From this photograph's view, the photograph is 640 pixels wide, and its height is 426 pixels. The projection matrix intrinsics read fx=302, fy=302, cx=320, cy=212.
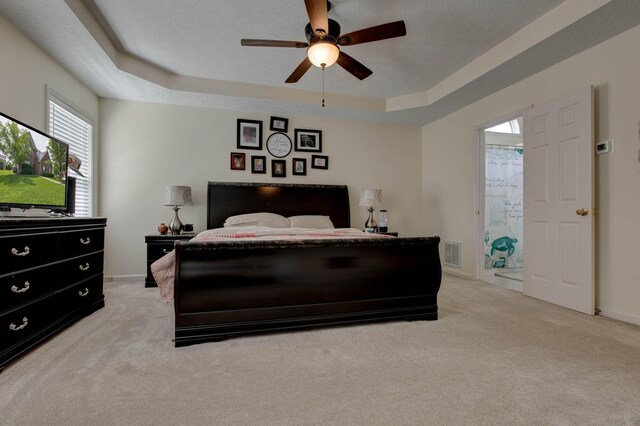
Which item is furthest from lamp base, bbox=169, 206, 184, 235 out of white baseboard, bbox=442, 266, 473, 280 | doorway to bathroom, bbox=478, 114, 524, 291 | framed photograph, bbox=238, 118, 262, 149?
doorway to bathroom, bbox=478, 114, 524, 291

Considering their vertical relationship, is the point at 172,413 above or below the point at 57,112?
below

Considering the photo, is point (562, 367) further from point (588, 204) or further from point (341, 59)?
point (341, 59)

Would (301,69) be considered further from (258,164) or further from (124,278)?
(124,278)

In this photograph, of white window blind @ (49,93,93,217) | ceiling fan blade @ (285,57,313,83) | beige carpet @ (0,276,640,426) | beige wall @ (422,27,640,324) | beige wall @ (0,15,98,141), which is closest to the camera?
beige carpet @ (0,276,640,426)

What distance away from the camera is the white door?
2861 mm

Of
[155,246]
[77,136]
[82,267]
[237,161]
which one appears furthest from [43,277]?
[237,161]

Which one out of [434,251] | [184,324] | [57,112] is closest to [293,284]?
[184,324]

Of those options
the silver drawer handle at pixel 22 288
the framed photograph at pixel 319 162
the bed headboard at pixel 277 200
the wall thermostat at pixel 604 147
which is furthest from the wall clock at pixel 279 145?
the wall thermostat at pixel 604 147

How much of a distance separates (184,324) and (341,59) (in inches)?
98.5

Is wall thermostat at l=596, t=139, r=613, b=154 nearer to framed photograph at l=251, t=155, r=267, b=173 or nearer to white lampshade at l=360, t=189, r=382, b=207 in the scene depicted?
white lampshade at l=360, t=189, r=382, b=207

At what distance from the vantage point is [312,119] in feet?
16.3

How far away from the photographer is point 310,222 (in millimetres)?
4426

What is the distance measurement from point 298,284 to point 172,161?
3171 millimetres

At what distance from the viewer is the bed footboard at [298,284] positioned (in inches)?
84.4
